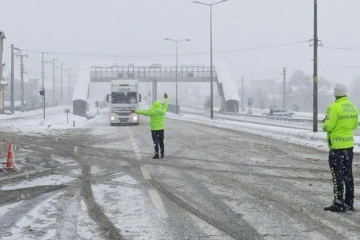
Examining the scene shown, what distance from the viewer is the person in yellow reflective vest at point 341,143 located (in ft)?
22.8

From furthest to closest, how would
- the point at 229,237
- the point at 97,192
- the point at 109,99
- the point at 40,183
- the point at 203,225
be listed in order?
the point at 109,99 < the point at 40,183 < the point at 97,192 < the point at 203,225 < the point at 229,237

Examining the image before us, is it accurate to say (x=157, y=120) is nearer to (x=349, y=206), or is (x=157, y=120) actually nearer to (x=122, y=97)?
(x=349, y=206)

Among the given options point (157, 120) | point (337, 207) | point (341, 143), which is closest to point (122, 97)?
point (157, 120)

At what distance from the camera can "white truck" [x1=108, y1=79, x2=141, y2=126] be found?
34016mm

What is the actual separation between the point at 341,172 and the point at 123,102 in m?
28.2

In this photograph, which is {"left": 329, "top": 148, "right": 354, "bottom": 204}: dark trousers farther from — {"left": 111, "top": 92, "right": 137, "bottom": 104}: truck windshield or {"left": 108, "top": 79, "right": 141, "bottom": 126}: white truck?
{"left": 111, "top": 92, "right": 137, "bottom": 104}: truck windshield

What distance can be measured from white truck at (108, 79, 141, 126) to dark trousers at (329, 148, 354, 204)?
89.5 ft

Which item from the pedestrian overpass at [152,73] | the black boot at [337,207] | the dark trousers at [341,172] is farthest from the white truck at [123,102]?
the pedestrian overpass at [152,73]

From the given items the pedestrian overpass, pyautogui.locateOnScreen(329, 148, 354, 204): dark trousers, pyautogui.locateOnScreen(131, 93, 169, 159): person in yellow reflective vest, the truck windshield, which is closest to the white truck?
the truck windshield

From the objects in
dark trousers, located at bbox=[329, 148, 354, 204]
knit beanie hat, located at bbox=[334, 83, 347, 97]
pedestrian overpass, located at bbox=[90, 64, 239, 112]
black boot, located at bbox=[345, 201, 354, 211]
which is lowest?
black boot, located at bbox=[345, 201, 354, 211]

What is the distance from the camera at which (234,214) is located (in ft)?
22.2

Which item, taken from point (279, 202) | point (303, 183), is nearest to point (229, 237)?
point (279, 202)

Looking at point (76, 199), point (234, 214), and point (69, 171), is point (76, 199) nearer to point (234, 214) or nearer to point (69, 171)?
point (234, 214)

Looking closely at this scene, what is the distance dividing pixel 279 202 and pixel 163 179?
3.08 metres
